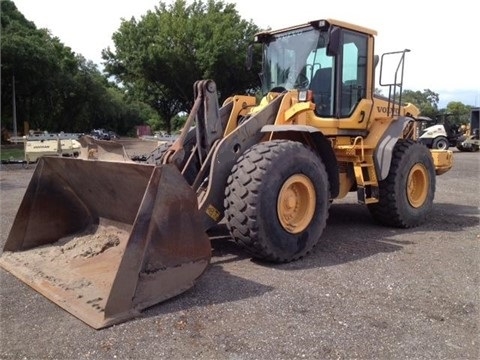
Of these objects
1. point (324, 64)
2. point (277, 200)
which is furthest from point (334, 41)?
point (277, 200)

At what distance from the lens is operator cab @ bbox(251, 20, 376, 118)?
237 inches

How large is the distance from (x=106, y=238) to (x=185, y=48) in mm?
25689

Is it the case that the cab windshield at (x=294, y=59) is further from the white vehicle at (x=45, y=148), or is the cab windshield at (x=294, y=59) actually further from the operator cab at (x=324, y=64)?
the white vehicle at (x=45, y=148)

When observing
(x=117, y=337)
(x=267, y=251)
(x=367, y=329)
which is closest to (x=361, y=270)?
(x=267, y=251)

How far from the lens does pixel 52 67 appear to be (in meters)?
27.6

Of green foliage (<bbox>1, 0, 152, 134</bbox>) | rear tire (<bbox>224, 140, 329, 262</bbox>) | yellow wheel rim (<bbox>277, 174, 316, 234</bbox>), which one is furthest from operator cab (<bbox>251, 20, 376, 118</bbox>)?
green foliage (<bbox>1, 0, 152, 134</bbox>)

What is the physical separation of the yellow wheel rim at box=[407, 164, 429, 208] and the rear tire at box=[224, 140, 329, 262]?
229 cm

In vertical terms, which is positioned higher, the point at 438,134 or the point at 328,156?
the point at 328,156

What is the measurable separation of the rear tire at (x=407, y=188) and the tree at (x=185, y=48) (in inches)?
816

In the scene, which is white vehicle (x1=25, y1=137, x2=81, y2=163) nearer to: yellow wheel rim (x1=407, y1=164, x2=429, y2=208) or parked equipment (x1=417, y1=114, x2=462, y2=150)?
yellow wheel rim (x1=407, y1=164, x2=429, y2=208)

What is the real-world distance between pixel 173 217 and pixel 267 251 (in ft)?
3.89

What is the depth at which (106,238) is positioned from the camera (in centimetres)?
483

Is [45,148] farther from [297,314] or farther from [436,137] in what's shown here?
[436,137]

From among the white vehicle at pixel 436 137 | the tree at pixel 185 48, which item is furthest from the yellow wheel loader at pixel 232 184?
the tree at pixel 185 48
